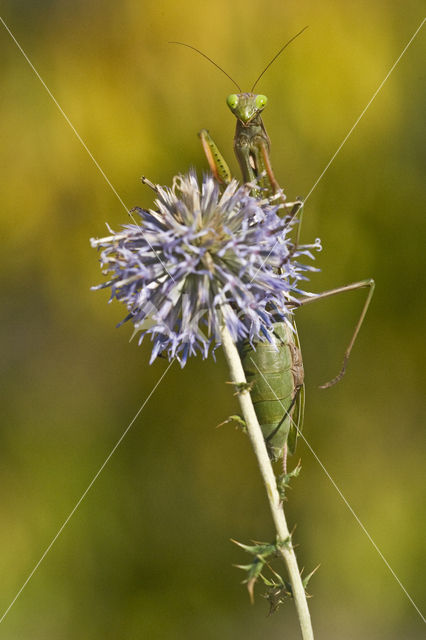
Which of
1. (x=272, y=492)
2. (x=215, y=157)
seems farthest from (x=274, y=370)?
(x=215, y=157)

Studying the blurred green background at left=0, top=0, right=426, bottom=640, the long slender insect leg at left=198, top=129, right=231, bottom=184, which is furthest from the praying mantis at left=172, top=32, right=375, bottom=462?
the blurred green background at left=0, top=0, right=426, bottom=640

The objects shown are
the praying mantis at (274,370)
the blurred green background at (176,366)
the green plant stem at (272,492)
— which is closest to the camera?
the green plant stem at (272,492)

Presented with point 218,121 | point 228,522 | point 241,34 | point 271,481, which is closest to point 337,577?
point 228,522

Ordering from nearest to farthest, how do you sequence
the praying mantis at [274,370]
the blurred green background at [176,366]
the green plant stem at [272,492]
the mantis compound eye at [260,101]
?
the green plant stem at [272,492] → the praying mantis at [274,370] → the mantis compound eye at [260,101] → the blurred green background at [176,366]

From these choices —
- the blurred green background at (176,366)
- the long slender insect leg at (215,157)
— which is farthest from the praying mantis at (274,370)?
the blurred green background at (176,366)

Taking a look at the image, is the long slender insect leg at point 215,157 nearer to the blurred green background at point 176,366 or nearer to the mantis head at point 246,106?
the mantis head at point 246,106

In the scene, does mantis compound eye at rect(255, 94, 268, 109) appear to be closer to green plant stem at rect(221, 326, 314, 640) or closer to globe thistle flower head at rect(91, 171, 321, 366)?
globe thistle flower head at rect(91, 171, 321, 366)

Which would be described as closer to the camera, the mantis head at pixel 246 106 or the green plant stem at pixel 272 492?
the green plant stem at pixel 272 492

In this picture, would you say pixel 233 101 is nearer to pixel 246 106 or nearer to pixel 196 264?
pixel 246 106
